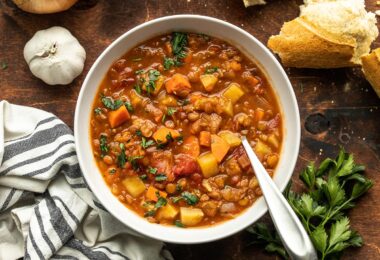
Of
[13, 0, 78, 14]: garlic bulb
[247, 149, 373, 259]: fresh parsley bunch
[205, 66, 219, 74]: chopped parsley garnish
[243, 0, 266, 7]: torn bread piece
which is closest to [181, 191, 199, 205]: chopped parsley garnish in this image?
[247, 149, 373, 259]: fresh parsley bunch

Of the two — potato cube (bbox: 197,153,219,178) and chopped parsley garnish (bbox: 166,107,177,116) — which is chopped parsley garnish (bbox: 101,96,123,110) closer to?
chopped parsley garnish (bbox: 166,107,177,116)

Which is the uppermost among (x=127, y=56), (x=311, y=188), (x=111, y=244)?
(x=127, y=56)

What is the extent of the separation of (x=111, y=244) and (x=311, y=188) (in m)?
1.50

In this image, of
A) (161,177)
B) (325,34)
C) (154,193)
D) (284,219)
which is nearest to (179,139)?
(161,177)

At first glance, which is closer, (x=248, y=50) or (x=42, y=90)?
(x=248, y=50)

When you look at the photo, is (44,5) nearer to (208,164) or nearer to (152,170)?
(152,170)

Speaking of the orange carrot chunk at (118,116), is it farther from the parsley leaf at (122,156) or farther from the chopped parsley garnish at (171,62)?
the chopped parsley garnish at (171,62)

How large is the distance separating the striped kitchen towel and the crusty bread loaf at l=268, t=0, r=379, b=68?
1.69 metres

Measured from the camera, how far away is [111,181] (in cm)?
443

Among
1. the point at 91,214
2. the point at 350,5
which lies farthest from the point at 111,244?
the point at 350,5

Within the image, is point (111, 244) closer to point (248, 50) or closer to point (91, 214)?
point (91, 214)

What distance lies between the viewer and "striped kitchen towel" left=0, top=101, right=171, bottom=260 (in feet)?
14.9

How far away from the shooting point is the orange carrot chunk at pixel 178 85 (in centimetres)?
439

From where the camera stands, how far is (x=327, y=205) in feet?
15.4
